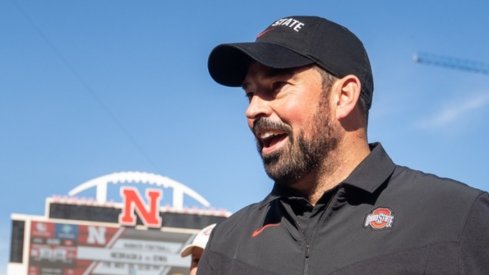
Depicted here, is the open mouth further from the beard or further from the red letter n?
the red letter n

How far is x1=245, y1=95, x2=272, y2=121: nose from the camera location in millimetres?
3139

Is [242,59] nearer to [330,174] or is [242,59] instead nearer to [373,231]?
[330,174]

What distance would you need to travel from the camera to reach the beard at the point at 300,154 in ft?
10.2

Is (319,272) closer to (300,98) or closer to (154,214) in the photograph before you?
(300,98)

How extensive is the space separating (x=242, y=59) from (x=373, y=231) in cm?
76

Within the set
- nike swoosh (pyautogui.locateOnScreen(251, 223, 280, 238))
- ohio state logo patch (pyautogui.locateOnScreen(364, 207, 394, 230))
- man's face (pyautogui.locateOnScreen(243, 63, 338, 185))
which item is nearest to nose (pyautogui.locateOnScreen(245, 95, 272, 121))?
man's face (pyautogui.locateOnScreen(243, 63, 338, 185))

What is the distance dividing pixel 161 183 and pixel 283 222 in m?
55.0

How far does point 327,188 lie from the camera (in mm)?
3170

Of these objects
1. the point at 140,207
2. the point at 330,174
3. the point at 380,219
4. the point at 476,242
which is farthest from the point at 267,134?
the point at 140,207

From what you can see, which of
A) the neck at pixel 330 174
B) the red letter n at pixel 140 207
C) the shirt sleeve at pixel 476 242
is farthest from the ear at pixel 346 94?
the red letter n at pixel 140 207

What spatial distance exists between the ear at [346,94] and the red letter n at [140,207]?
181 ft

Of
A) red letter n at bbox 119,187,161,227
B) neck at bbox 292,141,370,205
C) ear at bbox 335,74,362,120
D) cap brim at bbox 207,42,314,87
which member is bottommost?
red letter n at bbox 119,187,161,227

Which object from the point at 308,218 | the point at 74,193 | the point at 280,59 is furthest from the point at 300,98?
the point at 74,193

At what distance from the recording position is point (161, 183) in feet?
190
